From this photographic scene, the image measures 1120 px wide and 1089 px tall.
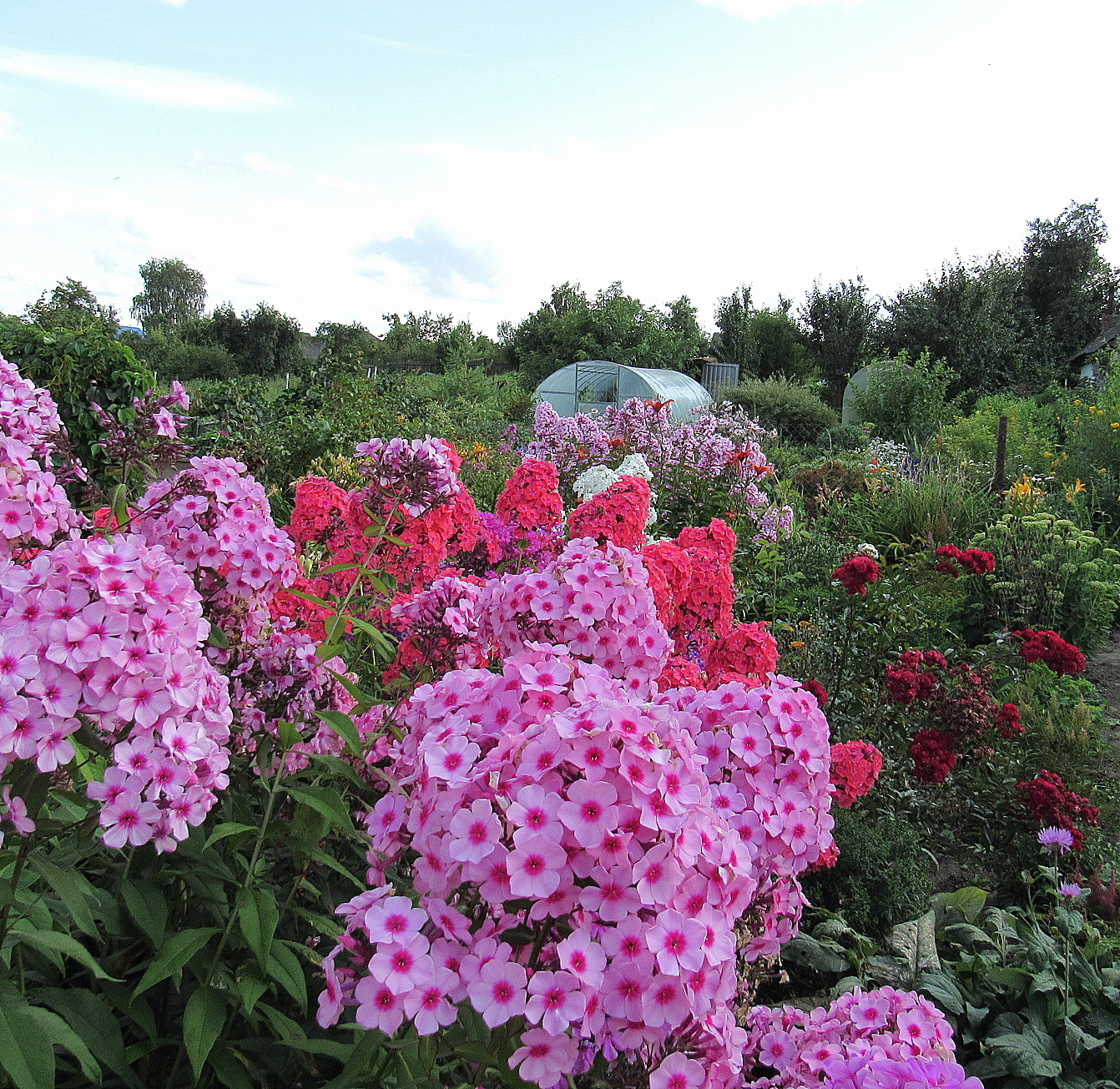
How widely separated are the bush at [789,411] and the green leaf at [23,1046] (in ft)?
69.7

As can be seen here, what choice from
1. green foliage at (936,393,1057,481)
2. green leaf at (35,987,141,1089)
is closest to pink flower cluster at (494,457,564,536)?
green leaf at (35,987,141,1089)

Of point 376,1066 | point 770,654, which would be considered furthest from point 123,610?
point 770,654

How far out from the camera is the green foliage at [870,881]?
9.22ft

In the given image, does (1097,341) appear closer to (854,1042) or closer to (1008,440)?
(1008,440)

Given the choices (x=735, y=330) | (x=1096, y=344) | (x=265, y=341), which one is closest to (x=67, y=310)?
(x=265, y=341)

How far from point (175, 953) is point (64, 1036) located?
0.15m

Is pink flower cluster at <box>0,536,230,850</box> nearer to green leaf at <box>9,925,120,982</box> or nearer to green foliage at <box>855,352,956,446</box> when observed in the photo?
green leaf at <box>9,925,120,982</box>

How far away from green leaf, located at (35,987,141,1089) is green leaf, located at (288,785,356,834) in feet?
1.30

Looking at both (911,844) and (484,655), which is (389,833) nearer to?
(484,655)

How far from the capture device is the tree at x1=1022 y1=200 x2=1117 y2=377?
95.8ft

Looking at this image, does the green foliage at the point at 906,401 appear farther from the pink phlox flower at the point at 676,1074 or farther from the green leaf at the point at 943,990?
the pink phlox flower at the point at 676,1074

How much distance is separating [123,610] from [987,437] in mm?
14249

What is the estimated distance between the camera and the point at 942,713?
11.6 ft

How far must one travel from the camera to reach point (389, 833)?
4.03 ft
